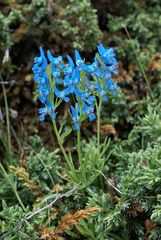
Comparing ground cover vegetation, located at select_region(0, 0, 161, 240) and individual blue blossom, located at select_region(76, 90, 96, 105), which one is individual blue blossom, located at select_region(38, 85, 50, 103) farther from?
individual blue blossom, located at select_region(76, 90, 96, 105)

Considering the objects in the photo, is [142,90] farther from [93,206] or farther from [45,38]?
[93,206]

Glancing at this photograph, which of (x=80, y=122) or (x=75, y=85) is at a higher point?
(x=75, y=85)

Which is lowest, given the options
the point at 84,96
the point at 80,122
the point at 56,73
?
the point at 80,122

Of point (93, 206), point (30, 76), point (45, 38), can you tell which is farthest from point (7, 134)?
point (93, 206)

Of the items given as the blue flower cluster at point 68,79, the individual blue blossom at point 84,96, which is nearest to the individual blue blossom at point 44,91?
the blue flower cluster at point 68,79

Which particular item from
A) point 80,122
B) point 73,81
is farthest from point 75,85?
point 80,122

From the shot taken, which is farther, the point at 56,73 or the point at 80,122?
the point at 80,122

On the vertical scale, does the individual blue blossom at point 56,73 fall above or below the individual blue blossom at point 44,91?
above

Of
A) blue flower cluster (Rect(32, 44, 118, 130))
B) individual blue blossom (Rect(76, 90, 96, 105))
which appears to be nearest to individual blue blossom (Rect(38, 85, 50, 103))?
blue flower cluster (Rect(32, 44, 118, 130))

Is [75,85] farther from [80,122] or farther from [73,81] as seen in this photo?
[80,122]

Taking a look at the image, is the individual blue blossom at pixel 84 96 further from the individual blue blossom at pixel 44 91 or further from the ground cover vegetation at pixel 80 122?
the individual blue blossom at pixel 44 91
